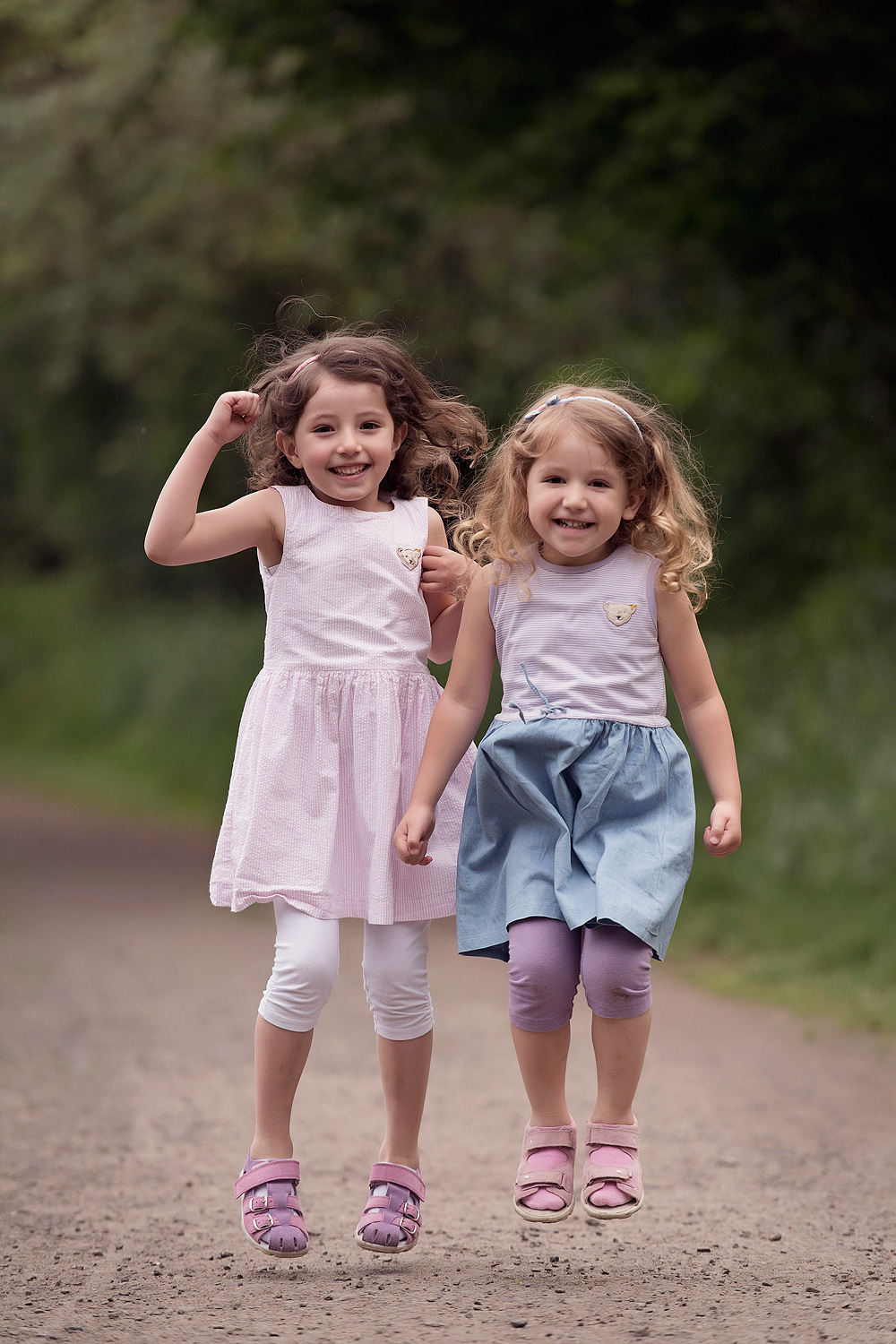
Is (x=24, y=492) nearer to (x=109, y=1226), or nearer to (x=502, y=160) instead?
(x=502, y=160)

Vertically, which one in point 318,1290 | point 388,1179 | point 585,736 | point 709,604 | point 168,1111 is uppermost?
point 709,604

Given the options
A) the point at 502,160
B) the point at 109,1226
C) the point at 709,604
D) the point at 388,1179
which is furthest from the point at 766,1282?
the point at 709,604

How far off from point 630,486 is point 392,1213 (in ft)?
A: 5.07

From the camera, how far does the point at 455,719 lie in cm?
328

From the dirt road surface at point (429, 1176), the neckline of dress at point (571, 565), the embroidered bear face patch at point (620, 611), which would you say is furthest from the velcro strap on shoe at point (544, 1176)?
the neckline of dress at point (571, 565)

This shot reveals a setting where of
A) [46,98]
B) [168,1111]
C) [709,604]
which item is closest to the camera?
[168,1111]

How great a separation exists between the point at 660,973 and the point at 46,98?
7907 millimetres

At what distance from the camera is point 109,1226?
3.85 meters

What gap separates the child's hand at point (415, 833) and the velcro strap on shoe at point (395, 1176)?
65cm

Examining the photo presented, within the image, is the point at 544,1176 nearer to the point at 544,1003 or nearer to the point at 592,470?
the point at 544,1003

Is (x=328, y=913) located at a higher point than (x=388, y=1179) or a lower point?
higher

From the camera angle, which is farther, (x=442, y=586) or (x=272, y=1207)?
(x=442, y=586)

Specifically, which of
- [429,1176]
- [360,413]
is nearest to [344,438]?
[360,413]

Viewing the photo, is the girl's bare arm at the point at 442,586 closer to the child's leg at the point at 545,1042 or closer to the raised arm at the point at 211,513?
the raised arm at the point at 211,513
